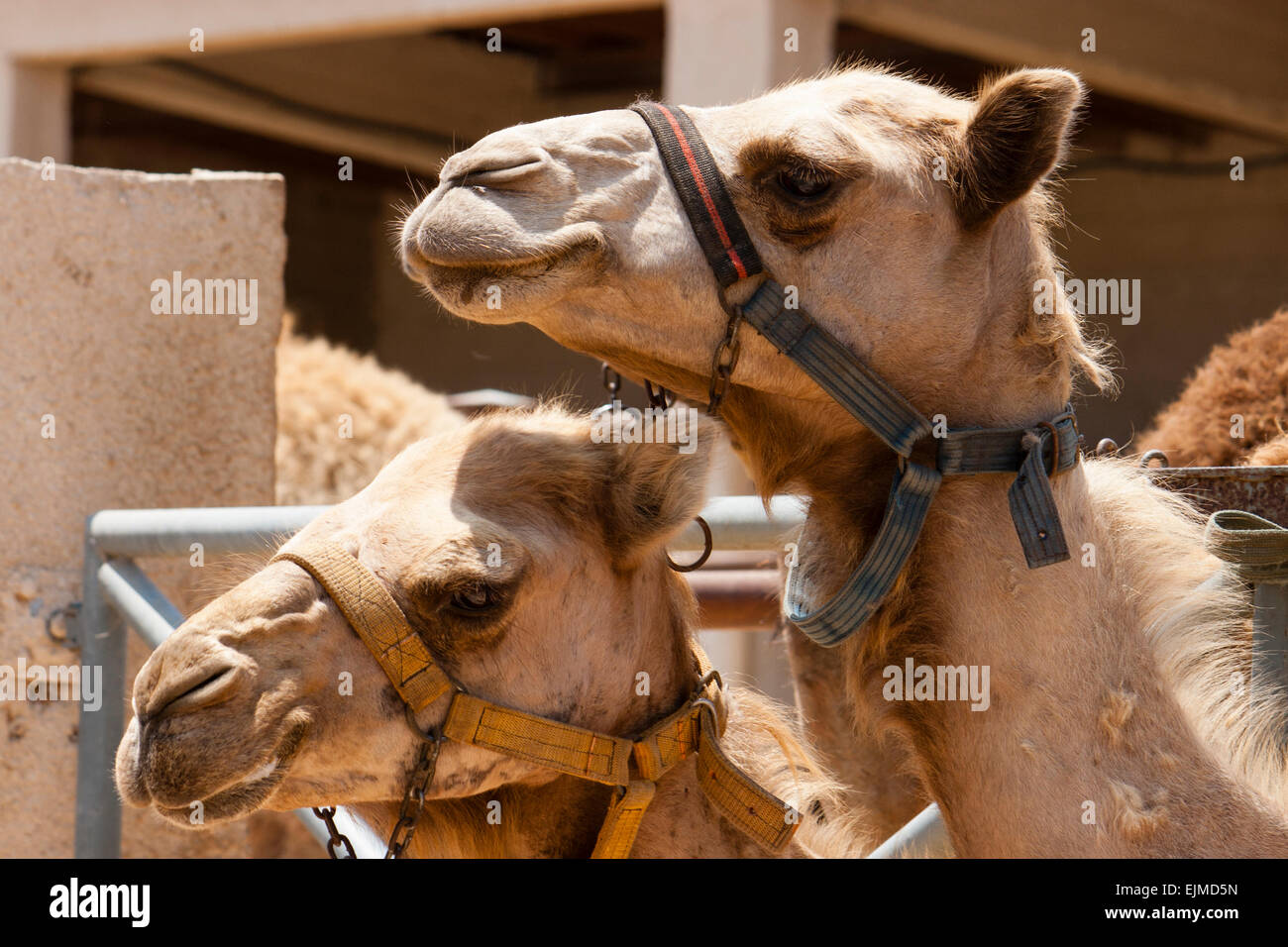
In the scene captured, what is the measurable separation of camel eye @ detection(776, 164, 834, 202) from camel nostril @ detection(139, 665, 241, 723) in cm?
105

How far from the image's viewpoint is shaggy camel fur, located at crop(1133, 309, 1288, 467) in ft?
11.6

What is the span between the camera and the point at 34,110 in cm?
871

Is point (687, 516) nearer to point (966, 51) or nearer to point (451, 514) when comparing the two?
point (451, 514)

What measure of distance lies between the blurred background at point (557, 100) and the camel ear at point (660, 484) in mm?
3347

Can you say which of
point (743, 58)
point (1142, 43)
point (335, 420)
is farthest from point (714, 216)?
point (1142, 43)

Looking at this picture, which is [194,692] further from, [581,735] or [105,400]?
[105,400]

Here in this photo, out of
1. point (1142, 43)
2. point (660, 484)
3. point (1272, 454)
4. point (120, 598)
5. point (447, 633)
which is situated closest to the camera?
point (447, 633)

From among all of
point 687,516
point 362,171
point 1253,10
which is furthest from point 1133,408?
point 687,516

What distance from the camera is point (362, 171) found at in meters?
13.0

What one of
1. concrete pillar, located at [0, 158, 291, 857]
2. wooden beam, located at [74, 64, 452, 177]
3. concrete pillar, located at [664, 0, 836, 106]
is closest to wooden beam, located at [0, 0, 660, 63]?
concrete pillar, located at [664, 0, 836, 106]

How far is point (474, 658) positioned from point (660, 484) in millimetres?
399

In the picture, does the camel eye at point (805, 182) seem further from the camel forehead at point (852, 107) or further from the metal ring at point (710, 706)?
the metal ring at point (710, 706)

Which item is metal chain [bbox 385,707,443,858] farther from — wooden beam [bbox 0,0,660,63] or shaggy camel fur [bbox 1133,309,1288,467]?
wooden beam [bbox 0,0,660,63]

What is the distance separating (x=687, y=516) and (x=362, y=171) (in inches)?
441
